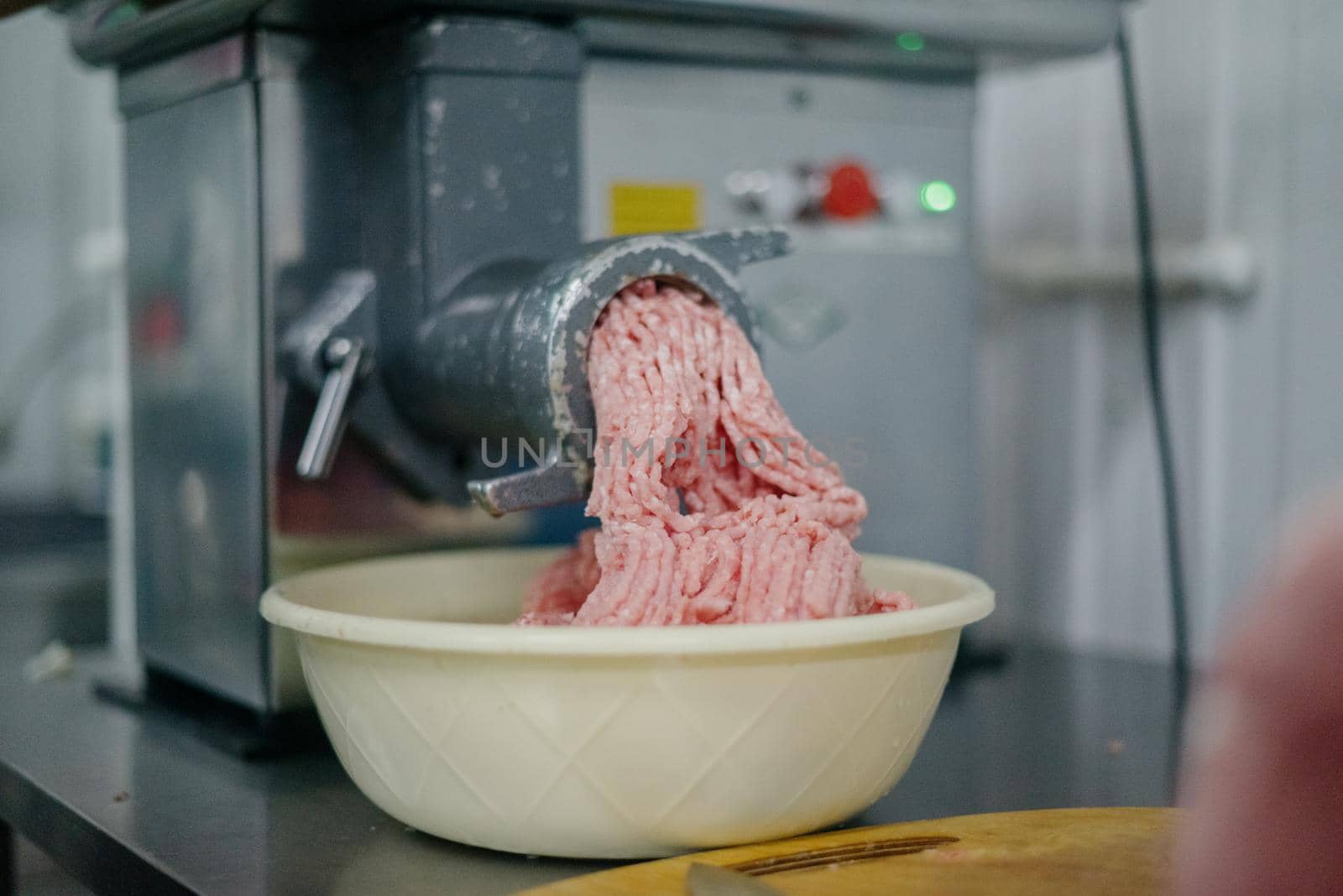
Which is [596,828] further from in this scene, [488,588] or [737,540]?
[488,588]

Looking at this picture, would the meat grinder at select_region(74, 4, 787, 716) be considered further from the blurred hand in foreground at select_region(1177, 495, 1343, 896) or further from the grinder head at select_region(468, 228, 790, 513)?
the blurred hand in foreground at select_region(1177, 495, 1343, 896)

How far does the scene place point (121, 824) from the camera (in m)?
0.67

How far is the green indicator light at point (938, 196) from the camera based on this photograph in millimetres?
1076

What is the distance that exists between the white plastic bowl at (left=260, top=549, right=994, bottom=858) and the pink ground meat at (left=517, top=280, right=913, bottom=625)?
1.5 inches

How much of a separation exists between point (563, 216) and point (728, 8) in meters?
Answer: 0.18

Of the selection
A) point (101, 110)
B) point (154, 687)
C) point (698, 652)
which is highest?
point (101, 110)

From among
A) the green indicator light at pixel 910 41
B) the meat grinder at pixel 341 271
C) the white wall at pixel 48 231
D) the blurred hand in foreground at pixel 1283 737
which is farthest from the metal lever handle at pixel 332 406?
the white wall at pixel 48 231

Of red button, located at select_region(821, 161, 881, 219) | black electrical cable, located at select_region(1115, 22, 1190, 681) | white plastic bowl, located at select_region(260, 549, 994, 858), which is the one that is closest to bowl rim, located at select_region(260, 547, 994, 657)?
white plastic bowl, located at select_region(260, 549, 994, 858)

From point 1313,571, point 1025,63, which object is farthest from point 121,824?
point 1025,63

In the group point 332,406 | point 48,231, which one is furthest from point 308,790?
point 48,231

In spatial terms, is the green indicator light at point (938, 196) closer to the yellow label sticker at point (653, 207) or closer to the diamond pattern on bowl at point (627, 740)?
the yellow label sticker at point (653, 207)

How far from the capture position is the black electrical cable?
1.15 m

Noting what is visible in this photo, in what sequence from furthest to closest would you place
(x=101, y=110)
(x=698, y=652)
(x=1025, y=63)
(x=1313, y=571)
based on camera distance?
(x=101, y=110)
(x=1025, y=63)
(x=698, y=652)
(x=1313, y=571)

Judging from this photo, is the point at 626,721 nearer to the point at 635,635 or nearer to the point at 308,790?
the point at 635,635
